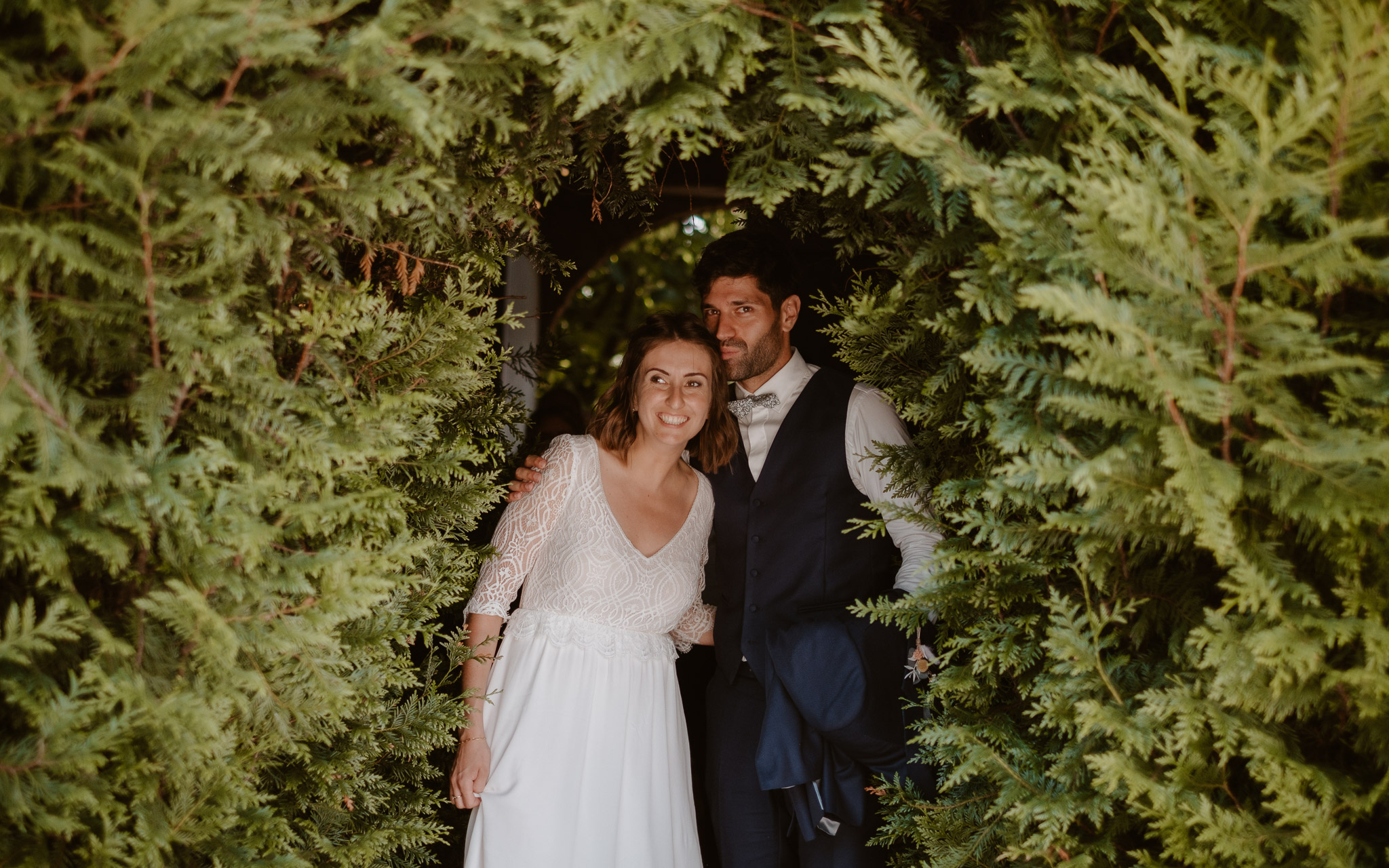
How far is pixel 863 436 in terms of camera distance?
10.1 ft

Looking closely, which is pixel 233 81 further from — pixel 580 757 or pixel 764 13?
pixel 580 757

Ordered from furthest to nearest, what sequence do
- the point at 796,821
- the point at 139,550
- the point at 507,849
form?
the point at 796,821, the point at 507,849, the point at 139,550

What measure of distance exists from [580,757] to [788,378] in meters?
1.56

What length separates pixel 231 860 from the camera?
6.46 feet

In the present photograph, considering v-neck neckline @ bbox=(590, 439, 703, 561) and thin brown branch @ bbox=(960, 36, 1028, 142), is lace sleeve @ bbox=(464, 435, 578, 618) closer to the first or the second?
v-neck neckline @ bbox=(590, 439, 703, 561)

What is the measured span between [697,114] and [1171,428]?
1.19 metres

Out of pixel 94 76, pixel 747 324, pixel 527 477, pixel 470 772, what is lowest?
pixel 470 772

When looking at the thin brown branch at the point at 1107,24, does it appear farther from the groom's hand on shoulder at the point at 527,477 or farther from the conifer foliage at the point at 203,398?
the groom's hand on shoulder at the point at 527,477

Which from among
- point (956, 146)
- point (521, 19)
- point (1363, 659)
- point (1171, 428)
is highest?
point (521, 19)

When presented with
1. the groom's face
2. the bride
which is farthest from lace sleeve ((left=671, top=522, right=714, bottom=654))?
the groom's face

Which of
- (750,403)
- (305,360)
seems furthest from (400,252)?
(750,403)

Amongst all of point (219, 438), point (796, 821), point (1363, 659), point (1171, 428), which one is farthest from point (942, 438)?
point (219, 438)

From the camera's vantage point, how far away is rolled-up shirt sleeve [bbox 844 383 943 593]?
278 centimetres

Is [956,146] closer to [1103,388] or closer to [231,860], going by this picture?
[1103,388]
